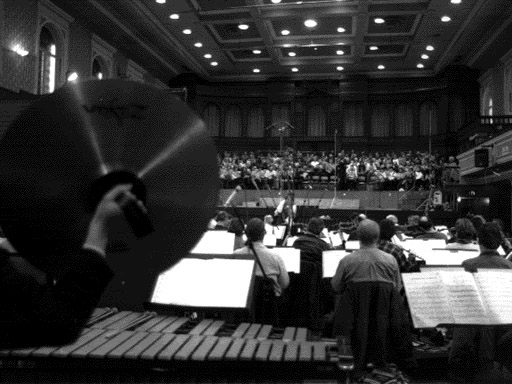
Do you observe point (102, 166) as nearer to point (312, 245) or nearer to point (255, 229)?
point (255, 229)

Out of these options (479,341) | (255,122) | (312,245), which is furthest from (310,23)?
(479,341)

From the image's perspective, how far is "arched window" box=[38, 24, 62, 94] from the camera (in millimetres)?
16109

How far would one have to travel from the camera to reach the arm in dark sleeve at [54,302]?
1.14 meters

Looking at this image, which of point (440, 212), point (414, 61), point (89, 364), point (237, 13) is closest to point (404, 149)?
point (414, 61)

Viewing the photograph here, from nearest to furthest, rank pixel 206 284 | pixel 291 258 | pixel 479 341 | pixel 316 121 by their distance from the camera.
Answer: pixel 206 284
pixel 479 341
pixel 291 258
pixel 316 121

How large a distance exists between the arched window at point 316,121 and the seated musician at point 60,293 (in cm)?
2403

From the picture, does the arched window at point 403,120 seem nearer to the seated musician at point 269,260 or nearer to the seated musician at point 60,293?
the seated musician at point 269,260

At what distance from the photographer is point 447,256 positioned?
6012mm

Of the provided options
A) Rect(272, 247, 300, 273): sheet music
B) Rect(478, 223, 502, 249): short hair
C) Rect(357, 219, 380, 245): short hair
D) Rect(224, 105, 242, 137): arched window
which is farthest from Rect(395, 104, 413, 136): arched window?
A: Rect(357, 219, 380, 245): short hair

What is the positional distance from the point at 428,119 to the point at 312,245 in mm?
19002

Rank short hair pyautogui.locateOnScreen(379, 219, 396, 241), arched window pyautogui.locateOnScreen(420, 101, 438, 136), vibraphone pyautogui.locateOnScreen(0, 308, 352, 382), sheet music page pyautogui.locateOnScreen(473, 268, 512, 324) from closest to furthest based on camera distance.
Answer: vibraphone pyautogui.locateOnScreen(0, 308, 352, 382)
sheet music page pyautogui.locateOnScreen(473, 268, 512, 324)
short hair pyautogui.locateOnScreen(379, 219, 396, 241)
arched window pyautogui.locateOnScreen(420, 101, 438, 136)

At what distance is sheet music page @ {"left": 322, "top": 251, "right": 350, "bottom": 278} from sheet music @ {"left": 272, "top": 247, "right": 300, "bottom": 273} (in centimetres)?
41

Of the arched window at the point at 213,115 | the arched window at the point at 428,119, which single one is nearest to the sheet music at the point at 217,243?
the arched window at the point at 428,119

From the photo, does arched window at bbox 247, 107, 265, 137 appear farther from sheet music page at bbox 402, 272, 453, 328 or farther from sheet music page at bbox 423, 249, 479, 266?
sheet music page at bbox 402, 272, 453, 328
